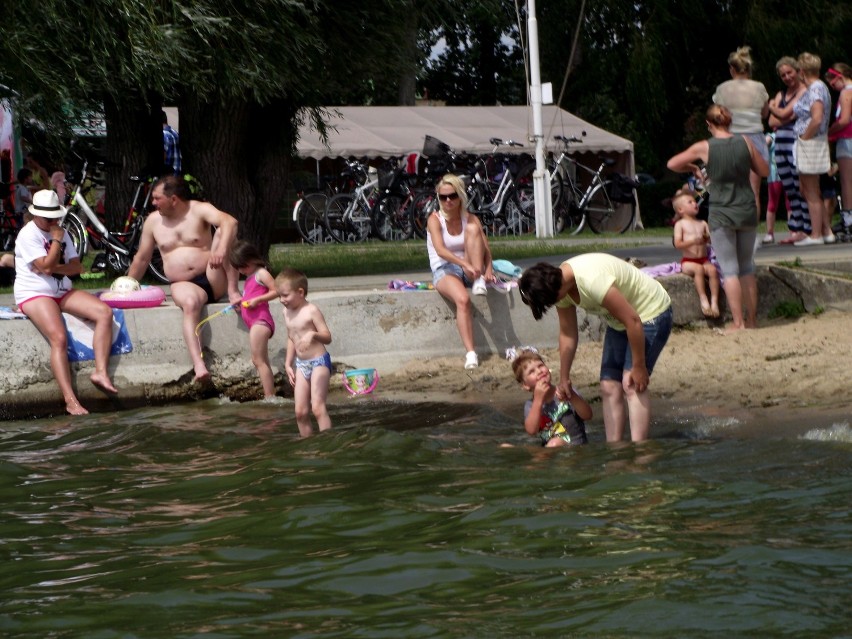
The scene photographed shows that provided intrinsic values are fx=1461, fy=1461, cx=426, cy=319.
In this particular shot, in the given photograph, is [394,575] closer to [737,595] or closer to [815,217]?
[737,595]

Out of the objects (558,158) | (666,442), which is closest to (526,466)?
(666,442)

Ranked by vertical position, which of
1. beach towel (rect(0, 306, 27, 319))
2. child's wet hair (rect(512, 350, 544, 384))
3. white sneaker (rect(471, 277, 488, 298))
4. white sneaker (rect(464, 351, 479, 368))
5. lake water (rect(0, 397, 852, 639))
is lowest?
lake water (rect(0, 397, 852, 639))

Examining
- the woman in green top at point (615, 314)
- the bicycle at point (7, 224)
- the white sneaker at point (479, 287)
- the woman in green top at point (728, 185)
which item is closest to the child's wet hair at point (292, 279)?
the woman in green top at point (615, 314)

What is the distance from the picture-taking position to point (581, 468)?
831 centimetres

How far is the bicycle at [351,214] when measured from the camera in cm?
2517


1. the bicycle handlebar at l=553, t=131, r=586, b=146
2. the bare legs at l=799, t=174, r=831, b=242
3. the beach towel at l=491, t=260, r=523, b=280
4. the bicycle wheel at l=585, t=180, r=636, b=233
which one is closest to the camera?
the beach towel at l=491, t=260, r=523, b=280

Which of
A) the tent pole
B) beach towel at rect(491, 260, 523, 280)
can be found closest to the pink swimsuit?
beach towel at rect(491, 260, 523, 280)

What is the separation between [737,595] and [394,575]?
4.84 ft

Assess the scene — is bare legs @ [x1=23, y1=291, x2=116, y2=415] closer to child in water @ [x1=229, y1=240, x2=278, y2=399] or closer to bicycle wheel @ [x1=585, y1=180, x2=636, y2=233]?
child in water @ [x1=229, y1=240, x2=278, y2=399]

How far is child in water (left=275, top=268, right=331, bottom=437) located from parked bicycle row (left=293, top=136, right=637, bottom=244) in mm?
14122

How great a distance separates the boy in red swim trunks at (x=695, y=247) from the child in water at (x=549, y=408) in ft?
13.1

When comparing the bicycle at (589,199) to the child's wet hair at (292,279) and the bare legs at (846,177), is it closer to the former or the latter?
the bare legs at (846,177)

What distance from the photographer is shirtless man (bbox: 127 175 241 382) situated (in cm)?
1212

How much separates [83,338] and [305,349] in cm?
259
